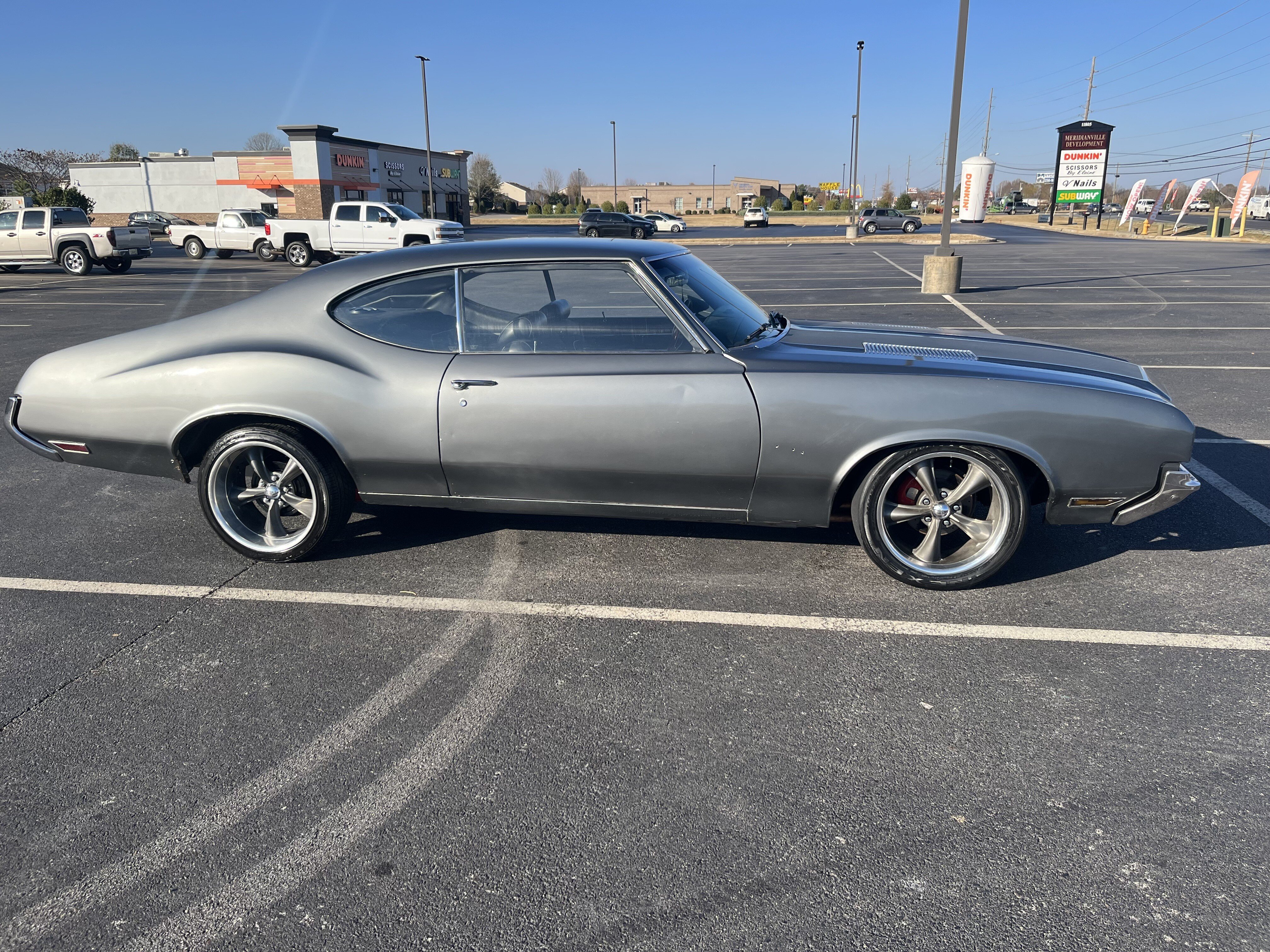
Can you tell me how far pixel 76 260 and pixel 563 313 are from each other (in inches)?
1023

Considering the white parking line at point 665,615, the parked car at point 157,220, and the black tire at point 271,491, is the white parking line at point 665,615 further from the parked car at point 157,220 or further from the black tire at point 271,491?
the parked car at point 157,220

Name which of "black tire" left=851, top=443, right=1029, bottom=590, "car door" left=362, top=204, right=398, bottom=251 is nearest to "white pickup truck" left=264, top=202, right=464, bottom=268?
"car door" left=362, top=204, right=398, bottom=251

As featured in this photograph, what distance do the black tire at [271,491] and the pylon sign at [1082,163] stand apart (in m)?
50.5

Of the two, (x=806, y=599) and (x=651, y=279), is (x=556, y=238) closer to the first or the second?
(x=651, y=279)

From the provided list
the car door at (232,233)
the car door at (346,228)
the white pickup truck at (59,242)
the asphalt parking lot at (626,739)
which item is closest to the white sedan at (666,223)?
the car door at (232,233)

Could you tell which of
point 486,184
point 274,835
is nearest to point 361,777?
point 274,835

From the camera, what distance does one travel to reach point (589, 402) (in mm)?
3902

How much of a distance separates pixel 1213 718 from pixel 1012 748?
2.42ft

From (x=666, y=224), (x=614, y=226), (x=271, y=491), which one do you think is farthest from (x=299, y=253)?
(x=666, y=224)

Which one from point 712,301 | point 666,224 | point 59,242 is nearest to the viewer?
point 712,301

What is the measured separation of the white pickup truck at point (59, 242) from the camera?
958 inches

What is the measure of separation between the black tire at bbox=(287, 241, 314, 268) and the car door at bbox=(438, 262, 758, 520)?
84.8ft

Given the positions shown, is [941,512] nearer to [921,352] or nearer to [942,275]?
[921,352]

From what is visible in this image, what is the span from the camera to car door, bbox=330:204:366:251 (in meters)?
27.3
